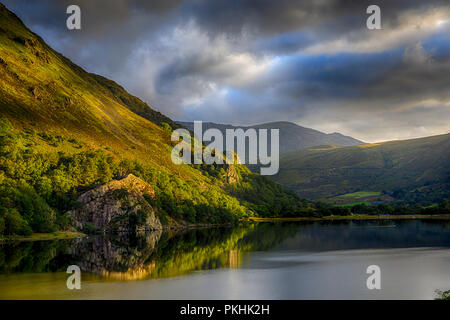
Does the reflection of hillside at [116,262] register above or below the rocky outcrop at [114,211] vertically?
below

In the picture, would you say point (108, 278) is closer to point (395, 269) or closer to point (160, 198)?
point (395, 269)

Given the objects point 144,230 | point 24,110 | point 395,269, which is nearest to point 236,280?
point 395,269

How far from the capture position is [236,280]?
151 feet

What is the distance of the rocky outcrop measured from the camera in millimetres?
131000

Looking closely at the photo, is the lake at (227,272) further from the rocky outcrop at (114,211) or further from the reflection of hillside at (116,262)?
the rocky outcrop at (114,211)

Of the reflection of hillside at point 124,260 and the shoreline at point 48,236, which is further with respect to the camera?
the shoreline at point 48,236

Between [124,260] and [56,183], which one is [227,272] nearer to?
[124,260]

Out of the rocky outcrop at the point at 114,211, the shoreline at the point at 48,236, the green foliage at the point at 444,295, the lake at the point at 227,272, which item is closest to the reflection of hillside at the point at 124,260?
the lake at the point at 227,272

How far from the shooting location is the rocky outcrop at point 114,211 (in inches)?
5157

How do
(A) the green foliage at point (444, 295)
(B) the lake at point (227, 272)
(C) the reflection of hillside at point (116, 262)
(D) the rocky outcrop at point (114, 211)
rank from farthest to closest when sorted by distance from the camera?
(D) the rocky outcrop at point (114, 211), (C) the reflection of hillside at point (116, 262), (B) the lake at point (227, 272), (A) the green foliage at point (444, 295)

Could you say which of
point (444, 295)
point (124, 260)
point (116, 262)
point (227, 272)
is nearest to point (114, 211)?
point (124, 260)
